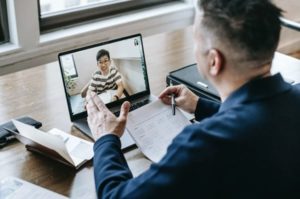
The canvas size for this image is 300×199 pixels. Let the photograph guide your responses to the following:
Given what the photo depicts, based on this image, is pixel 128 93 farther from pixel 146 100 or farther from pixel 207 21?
pixel 207 21

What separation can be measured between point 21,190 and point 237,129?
2.12 ft

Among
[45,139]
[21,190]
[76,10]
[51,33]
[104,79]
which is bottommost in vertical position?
[21,190]

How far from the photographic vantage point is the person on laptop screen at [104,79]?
1.52 meters

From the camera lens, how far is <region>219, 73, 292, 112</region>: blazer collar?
0.97m

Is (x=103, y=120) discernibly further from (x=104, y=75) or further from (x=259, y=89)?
(x=259, y=89)

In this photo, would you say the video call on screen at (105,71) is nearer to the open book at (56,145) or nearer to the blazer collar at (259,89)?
the open book at (56,145)

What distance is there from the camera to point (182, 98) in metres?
1.50

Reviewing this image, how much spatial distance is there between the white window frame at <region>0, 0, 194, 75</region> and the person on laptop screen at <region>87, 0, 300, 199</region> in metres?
1.58

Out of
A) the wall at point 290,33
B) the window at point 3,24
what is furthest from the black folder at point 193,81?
the wall at point 290,33

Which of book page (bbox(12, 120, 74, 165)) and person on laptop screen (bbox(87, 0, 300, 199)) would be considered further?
book page (bbox(12, 120, 74, 165))

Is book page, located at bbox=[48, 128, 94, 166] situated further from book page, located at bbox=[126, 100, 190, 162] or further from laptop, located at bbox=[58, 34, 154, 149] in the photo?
book page, located at bbox=[126, 100, 190, 162]

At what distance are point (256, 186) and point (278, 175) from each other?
51 millimetres

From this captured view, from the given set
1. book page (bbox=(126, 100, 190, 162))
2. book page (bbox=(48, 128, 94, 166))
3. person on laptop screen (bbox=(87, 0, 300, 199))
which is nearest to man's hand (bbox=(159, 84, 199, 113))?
book page (bbox=(126, 100, 190, 162))

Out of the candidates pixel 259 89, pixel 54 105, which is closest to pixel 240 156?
pixel 259 89
